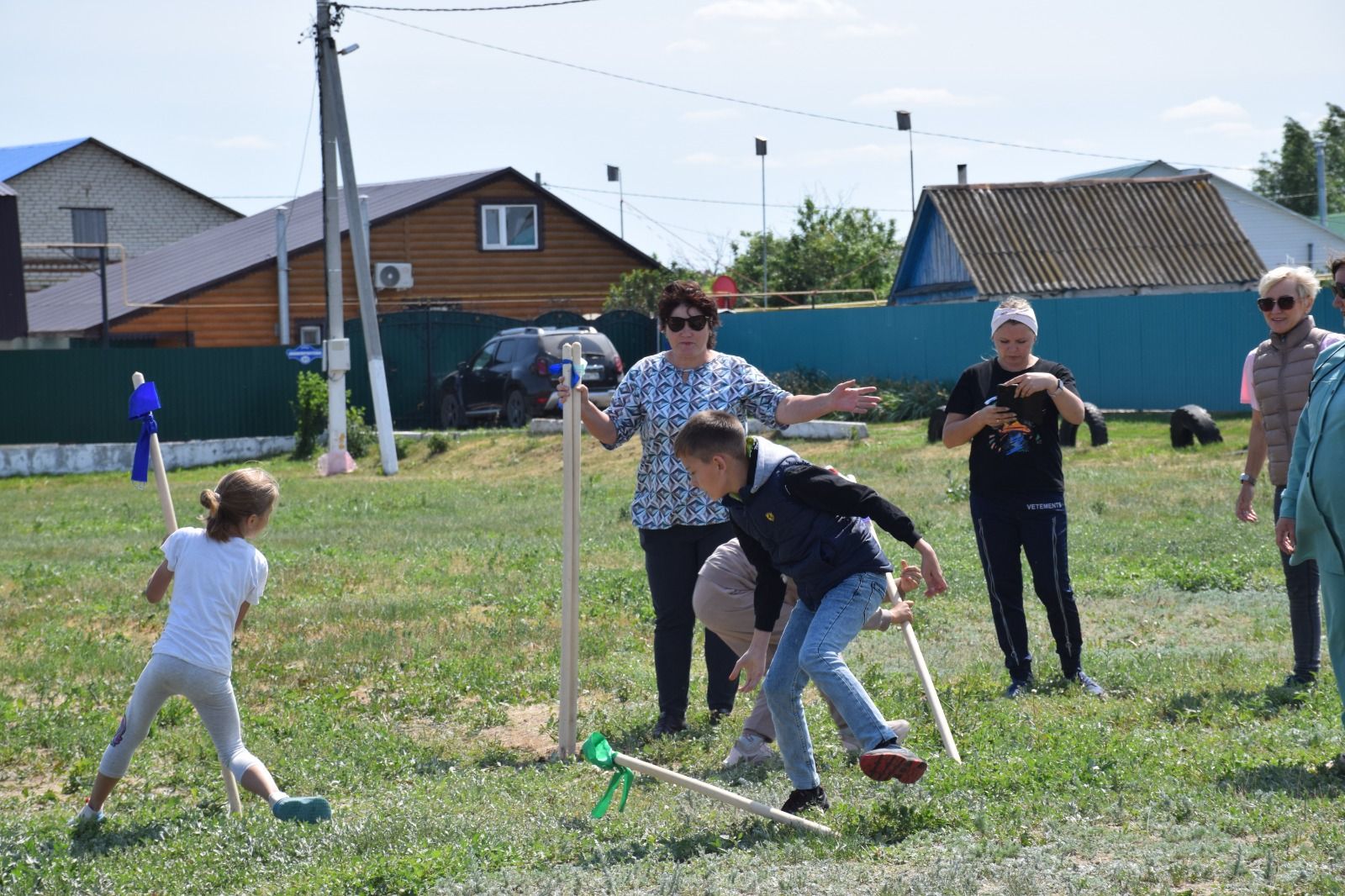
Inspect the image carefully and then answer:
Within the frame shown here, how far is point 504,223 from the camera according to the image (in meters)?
35.7

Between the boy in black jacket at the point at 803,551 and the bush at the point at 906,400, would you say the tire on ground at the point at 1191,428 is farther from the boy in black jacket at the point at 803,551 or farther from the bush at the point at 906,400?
the boy in black jacket at the point at 803,551

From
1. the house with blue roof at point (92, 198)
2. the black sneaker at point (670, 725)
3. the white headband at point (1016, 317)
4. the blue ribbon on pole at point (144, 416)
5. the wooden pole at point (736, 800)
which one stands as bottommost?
the black sneaker at point (670, 725)

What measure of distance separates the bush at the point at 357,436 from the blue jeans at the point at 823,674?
19.5 m

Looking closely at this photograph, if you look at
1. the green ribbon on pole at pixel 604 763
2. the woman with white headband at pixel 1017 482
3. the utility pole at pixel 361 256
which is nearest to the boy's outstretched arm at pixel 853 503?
the green ribbon on pole at pixel 604 763

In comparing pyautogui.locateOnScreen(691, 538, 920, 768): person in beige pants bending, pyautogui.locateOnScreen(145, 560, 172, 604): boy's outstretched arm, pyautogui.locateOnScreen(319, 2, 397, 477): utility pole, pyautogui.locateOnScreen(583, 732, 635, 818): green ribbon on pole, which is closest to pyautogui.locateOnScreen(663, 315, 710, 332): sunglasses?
pyautogui.locateOnScreen(691, 538, 920, 768): person in beige pants bending

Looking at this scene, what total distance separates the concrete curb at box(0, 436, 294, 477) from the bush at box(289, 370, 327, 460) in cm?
111

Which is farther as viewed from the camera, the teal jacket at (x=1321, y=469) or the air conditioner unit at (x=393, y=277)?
the air conditioner unit at (x=393, y=277)

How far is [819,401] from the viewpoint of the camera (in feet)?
20.3

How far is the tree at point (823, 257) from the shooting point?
44.1 m

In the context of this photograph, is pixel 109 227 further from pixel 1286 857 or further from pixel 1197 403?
pixel 1286 857

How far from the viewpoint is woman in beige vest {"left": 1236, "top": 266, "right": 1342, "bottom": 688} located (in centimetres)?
671

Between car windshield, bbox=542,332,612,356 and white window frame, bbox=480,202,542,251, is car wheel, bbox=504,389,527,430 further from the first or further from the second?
white window frame, bbox=480,202,542,251

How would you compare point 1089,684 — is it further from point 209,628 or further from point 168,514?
point 168,514

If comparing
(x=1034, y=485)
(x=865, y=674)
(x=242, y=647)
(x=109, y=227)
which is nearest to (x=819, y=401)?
(x=1034, y=485)
